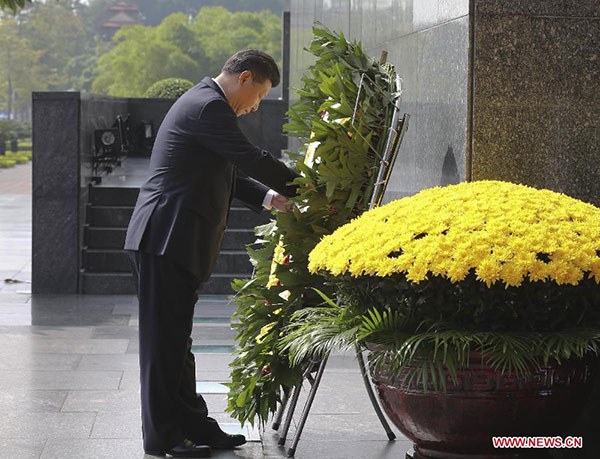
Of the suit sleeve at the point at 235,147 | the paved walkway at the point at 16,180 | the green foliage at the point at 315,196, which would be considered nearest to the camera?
the green foliage at the point at 315,196

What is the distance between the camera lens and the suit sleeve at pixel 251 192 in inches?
229

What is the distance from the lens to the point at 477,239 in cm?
388

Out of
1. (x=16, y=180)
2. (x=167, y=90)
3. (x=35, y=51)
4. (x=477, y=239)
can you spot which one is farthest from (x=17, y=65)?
(x=477, y=239)

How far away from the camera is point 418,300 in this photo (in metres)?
3.89

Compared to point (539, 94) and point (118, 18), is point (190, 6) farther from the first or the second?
point (539, 94)

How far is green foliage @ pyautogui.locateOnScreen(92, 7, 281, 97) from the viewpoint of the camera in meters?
73.6

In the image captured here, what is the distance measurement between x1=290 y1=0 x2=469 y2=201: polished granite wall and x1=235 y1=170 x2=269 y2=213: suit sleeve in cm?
96

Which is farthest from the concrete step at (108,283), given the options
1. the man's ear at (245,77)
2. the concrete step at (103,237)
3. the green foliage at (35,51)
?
the green foliage at (35,51)

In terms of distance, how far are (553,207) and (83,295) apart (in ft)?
27.1

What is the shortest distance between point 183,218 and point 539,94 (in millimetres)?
1831

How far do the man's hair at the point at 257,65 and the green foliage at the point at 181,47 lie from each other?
67.9m

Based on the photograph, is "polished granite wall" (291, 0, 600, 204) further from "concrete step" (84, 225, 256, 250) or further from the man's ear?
"concrete step" (84, 225, 256, 250)

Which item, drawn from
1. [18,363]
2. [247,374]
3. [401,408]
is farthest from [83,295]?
[401,408]

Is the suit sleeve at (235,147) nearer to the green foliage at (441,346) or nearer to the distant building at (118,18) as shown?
the green foliage at (441,346)
